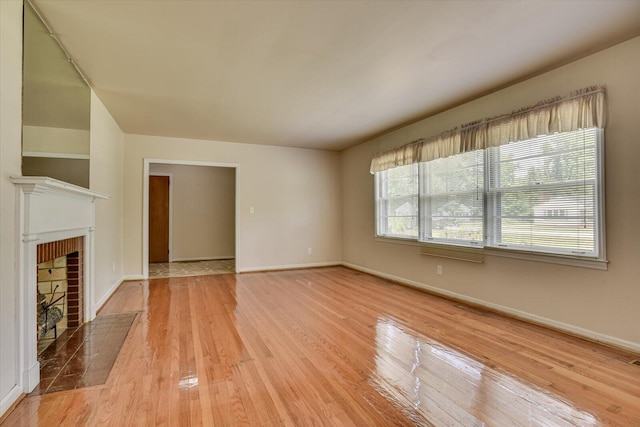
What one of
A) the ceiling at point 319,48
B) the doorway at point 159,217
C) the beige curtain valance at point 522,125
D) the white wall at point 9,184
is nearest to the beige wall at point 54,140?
the white wall at point 9,184

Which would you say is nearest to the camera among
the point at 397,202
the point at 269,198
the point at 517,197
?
the point at 517,197

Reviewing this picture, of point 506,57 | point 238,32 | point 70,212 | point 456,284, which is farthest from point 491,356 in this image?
point 70,212

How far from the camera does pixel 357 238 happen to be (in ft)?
19.9

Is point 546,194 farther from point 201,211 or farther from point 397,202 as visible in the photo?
point 201,211

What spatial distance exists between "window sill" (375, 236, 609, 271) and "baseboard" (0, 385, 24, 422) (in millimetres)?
4058

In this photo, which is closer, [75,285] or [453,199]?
[75,285]

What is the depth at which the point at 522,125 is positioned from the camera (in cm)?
305

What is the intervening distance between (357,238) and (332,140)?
195cm

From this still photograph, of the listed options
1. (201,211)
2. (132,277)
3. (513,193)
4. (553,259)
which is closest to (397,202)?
(513,193)

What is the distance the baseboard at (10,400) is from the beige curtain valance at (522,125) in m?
4.34

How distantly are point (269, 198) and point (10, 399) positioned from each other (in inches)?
181

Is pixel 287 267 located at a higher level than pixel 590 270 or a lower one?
lower

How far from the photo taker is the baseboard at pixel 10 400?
5.36ft

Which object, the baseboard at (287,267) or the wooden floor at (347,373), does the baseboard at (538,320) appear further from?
the baseboard at (287,267)
